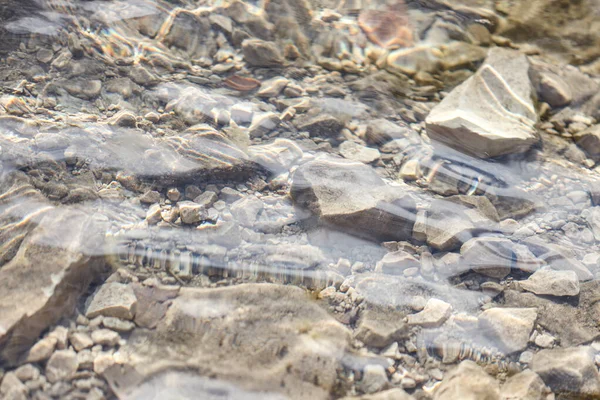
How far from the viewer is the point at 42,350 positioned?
148 centimetres

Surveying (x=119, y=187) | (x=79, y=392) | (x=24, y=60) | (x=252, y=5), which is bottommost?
(x=79, y=392)

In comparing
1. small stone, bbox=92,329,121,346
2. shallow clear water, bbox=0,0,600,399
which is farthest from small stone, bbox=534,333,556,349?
small stone, bbox=92,329,121,346

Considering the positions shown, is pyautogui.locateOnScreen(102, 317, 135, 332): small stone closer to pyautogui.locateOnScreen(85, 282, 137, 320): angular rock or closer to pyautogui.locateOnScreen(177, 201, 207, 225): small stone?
pyautogui.locateOnScreen(85, 282, 137, 320): angular rock

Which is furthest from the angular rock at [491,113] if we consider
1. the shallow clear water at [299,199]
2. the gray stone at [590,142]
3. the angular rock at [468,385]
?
the angular rock at [468,385]

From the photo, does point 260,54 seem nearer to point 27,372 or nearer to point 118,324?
point 118,324

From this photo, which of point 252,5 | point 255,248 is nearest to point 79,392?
point 255,248

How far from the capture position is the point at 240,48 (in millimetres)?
2814

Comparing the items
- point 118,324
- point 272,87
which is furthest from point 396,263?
point 272,87

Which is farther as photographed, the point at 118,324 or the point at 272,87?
the point at 272,87

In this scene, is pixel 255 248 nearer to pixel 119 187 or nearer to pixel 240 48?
pixel 119 187

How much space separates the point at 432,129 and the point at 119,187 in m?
1.32

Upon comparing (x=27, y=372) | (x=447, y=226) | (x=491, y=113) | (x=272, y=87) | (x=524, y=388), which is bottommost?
(x=27, y=372)

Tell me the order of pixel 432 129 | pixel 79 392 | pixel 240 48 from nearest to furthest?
pixel 79 392 → pixel 432 129 → pixel 240 48

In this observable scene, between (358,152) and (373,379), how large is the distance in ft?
3.51
